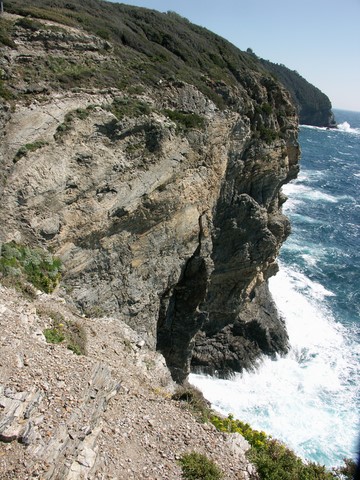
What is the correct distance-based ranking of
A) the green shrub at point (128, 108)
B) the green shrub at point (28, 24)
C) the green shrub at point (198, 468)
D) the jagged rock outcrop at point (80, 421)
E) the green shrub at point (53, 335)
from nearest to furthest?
the jagged rock outcrop at point (80, 421)
the green shrub at point (198, 468)
the green shrub at point (53, 335)
the green shrub at point (128, 108)
the green shrub at point (28, 24)

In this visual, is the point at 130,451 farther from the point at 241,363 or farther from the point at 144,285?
the point at 241,363

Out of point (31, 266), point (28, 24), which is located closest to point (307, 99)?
point (28, 24)

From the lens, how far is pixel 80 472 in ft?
30.1

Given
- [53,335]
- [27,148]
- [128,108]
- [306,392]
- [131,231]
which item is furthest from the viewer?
[306,392]

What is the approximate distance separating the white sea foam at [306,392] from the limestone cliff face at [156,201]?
6.07ft

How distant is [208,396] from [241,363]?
460cm

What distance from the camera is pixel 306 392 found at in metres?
30.9

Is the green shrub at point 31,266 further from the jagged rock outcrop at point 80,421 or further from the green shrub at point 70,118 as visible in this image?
the green shrub at point 70,118

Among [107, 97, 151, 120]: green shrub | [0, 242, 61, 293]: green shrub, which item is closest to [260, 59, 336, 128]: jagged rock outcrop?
[107, 97, 151, 120]: green shrub

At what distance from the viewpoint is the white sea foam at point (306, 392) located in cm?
2664

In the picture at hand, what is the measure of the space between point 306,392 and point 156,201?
65.6 feet

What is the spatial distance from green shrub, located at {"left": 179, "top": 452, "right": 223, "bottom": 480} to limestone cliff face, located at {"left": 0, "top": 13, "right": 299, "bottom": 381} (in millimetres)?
10102

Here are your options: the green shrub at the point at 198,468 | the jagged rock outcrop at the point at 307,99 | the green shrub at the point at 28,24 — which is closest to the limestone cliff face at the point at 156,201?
the green shrub at the point at 28,24

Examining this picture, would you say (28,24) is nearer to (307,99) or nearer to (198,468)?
(198,468)
